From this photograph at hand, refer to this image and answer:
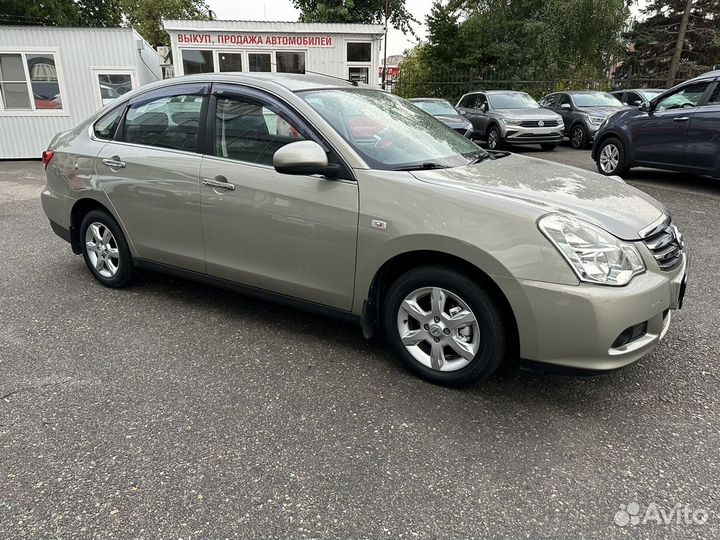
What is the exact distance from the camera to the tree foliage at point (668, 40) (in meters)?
32.0

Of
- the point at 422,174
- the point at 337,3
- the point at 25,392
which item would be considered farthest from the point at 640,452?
the point at 337,3

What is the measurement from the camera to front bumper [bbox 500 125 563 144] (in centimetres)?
1365

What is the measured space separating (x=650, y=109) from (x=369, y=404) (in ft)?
26.5

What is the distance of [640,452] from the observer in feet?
8.27

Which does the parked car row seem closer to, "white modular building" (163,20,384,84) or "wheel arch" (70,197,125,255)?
"white modular building" (163,20,384,84)

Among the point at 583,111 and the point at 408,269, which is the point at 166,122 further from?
the point at 583,111

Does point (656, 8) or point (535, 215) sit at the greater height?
point (656, 8)

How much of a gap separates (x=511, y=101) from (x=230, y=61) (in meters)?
8.92

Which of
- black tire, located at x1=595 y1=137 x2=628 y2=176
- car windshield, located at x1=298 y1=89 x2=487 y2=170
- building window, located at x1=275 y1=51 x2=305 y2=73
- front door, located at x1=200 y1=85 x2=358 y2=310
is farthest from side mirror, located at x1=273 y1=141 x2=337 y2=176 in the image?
building window, located at x1=275 y1=51 x2=305 y2=73

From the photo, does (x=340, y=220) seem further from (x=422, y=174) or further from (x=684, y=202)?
(x=684, y=202)

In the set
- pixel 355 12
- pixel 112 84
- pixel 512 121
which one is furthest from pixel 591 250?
pixel 355 12

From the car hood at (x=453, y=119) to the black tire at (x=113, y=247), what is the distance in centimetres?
1042

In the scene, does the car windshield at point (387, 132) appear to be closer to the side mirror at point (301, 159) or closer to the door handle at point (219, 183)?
the side mirror at point (301, 159)

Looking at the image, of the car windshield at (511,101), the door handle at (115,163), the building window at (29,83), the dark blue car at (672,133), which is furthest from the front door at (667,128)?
the building window at (29,83)
